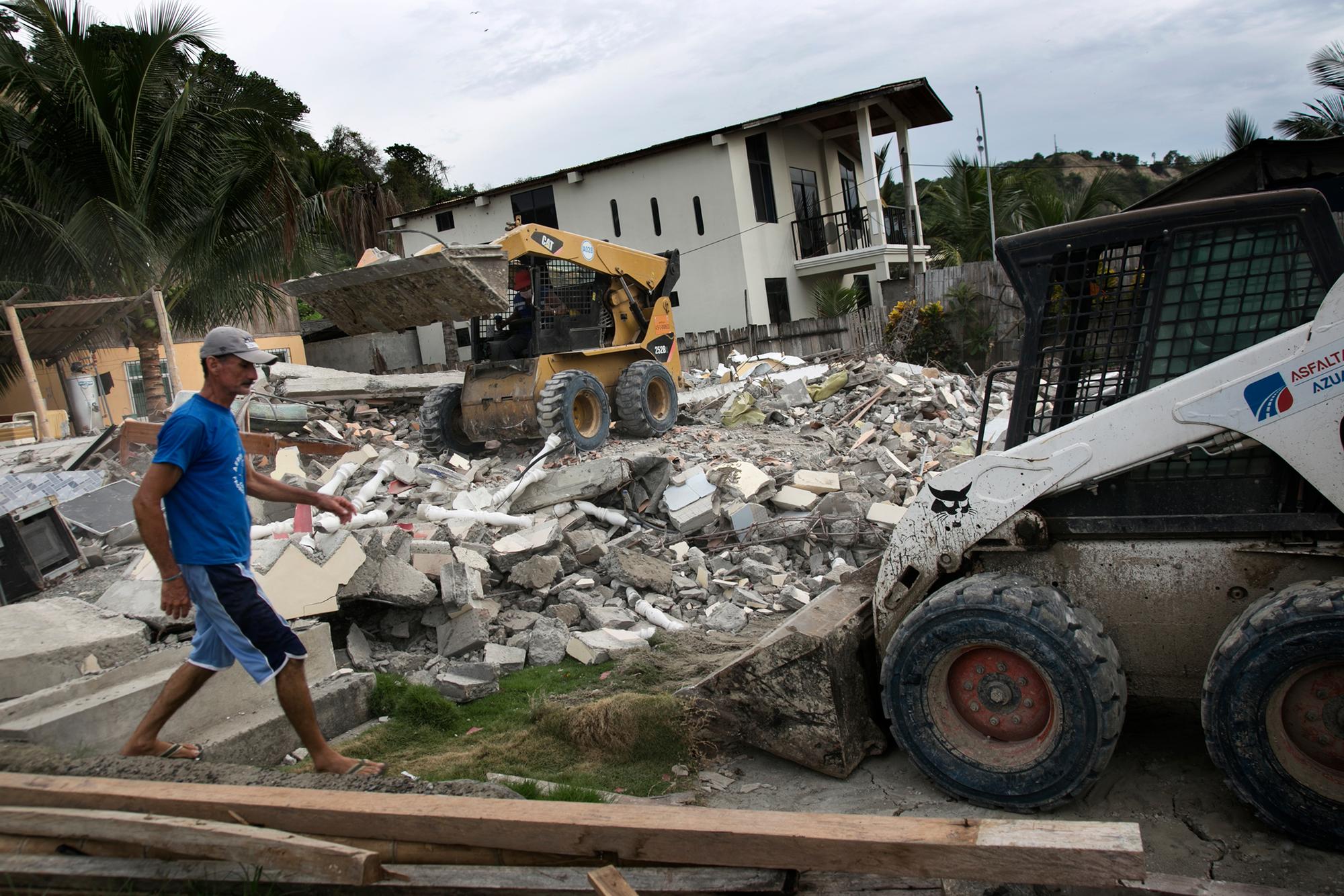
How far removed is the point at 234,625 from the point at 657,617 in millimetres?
3469

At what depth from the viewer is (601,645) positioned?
19.7ft

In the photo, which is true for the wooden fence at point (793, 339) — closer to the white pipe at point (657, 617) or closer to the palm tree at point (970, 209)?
the palm tree at point (970, 209)

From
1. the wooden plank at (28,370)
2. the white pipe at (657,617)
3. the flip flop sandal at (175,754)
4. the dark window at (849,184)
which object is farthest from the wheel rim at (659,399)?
the dark window at (849,184)

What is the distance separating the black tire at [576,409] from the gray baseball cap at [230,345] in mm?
6605

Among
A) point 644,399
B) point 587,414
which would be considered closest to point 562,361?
point 587,414

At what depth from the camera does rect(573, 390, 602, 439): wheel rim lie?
1124cm

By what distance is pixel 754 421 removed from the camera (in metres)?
13.1

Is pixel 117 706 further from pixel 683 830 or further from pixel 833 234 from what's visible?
pixel 833 234

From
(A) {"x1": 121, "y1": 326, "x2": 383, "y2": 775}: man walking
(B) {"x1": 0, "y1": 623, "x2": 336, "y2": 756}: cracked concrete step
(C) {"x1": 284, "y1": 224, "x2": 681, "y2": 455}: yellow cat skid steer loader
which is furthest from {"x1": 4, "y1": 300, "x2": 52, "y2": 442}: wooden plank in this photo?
(A) {"x1": 121, "y1": 326, "x2": 383, "y2": 775}: man walking

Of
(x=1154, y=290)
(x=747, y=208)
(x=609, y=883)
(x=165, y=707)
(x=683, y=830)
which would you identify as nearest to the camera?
(x=609, y=883)

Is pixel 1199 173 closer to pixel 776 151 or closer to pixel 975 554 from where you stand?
pixel 975 554

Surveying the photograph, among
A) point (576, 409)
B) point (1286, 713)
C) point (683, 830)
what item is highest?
point (576, 409)

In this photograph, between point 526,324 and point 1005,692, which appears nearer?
point 1005,692

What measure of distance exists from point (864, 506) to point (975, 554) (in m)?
4.40
